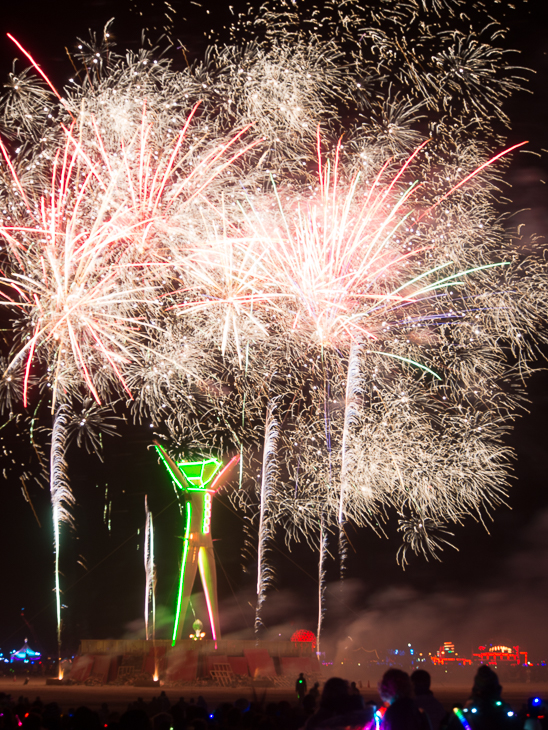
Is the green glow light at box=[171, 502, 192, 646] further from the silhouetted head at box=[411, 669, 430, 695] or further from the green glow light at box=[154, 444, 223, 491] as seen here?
the silhouetted head at box=[411, 669, 430, 695]

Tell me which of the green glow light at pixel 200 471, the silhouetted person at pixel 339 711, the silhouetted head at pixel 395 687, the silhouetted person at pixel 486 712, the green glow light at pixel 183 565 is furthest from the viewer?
the green glow light at pixel 200 471

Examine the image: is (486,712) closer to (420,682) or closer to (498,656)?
(420,682)

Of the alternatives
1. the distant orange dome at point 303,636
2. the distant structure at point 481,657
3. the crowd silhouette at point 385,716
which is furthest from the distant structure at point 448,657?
the crowd silhouette at point 385,716

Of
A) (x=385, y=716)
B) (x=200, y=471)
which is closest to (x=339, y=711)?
(x=385, y=716)

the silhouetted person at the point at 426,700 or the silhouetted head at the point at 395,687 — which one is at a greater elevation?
the silhouetted head at the point at 395,687

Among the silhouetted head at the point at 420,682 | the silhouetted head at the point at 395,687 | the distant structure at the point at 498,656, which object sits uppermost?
the silhouetted head at the point at 395,687

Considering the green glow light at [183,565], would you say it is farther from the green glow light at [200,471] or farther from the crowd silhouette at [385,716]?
the crowd silhouette at [385,716]

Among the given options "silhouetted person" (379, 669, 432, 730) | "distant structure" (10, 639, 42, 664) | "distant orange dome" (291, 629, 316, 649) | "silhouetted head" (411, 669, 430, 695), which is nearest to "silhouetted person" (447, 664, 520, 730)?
"silhouetted person" (379, 669, 432, 730)
